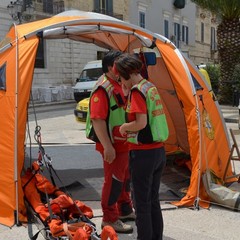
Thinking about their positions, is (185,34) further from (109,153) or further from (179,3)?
(109,153)

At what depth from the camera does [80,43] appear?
99.3ft

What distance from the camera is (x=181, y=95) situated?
5656 mm

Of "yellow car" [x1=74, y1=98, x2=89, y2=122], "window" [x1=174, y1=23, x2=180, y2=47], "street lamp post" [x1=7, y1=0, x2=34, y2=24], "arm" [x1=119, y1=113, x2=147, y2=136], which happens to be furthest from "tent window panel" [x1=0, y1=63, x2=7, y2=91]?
"window" [x1=174, y1=23, x2=180, y2=47]

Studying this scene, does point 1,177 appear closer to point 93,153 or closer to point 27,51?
point 27,51

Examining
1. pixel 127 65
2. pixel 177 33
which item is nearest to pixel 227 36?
pixel 127 65

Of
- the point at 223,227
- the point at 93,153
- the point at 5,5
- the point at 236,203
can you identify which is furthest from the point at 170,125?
the point at 5,5

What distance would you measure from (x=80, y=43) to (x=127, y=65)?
27.4 meters

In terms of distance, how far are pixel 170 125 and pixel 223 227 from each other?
3.27 metres

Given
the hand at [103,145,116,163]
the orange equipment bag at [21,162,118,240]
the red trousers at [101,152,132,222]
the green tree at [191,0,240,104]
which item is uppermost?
the green tree at [191,0,240,104]

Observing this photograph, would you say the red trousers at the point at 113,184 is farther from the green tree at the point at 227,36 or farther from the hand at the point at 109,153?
the green tree at the point at 227,36

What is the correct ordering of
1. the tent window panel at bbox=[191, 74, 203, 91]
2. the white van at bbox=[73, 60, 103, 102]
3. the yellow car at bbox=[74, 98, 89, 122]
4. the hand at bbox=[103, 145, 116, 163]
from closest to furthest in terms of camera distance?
the hand at bbox=[103, 145, 116, 163]
the tent window panel at bbox=[191, 74, 203, 91]
the yellow car at bbox=[74, 98, 89, 122]
the white van at bbox=[73, 60, 103, 102]

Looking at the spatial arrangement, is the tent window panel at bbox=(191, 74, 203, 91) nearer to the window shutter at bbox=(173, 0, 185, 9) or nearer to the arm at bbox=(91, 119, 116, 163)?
the arm at bbox=(91, 119, 116, 163)

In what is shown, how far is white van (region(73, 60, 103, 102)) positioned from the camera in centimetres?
2053

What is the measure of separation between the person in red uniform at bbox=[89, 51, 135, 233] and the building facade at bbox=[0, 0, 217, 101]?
1882cm
